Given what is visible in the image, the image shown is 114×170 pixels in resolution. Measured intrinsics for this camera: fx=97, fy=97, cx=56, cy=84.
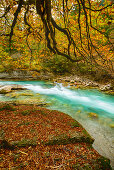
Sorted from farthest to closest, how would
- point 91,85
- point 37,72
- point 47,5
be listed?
point 37,72 → point 91,85 → point 47,5

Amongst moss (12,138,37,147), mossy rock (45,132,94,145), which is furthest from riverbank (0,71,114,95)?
moss (12,138,37,147)

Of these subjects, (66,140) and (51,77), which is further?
(51,77)

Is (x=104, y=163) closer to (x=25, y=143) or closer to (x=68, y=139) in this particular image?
(x=68, y=139)

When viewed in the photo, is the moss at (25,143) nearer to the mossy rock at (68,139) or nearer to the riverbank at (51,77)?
the mossy rock at (68,139)

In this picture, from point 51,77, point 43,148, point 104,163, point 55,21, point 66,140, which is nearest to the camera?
point 104,163

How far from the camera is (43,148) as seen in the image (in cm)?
242

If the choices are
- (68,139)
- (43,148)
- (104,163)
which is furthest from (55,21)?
(104,163)

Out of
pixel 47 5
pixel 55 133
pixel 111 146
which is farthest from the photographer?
pixel 111 146

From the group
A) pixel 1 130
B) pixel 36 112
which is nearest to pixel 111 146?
pixel 36 112

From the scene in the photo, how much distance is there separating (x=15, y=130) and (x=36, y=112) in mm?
1411

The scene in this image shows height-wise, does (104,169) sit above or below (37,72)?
below

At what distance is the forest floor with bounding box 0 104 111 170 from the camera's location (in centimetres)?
204

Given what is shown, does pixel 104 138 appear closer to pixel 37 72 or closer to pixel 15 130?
pixel 15 130

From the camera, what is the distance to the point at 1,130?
2.71m
